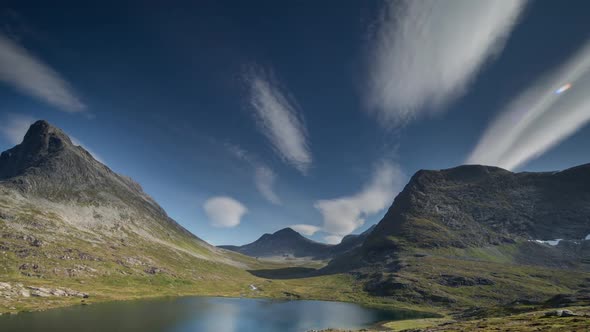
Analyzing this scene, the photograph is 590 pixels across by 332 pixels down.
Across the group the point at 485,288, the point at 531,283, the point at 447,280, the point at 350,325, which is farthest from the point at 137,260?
the point at 531,283

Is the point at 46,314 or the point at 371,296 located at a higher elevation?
the point at 371,296

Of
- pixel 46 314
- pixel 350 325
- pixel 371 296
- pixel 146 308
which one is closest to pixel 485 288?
pixel 371 296

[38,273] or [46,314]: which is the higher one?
[38,273]

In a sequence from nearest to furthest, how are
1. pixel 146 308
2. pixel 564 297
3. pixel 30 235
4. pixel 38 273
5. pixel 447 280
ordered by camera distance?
pixel 564 297 → pixel 146 308 → pixel 38 273 → pixel 30 235 → pixel 447 280

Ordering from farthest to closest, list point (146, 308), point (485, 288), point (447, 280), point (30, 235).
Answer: point (447, 280) → point (485, 288) → point (30, 235) → point (146, 308)

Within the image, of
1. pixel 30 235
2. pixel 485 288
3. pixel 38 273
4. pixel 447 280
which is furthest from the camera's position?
pixel 447 280

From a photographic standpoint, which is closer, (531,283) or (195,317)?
(195,317)

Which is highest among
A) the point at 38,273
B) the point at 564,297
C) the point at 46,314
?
the point at 564,297

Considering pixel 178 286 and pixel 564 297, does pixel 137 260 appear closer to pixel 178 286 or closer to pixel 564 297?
pixel 178 286

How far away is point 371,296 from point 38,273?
190289mm

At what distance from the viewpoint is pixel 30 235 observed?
158500 millimetres

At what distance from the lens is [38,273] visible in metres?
130

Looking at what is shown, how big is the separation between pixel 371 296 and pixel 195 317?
133167mm

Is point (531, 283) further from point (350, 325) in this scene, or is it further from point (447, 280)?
point (350, 325)
